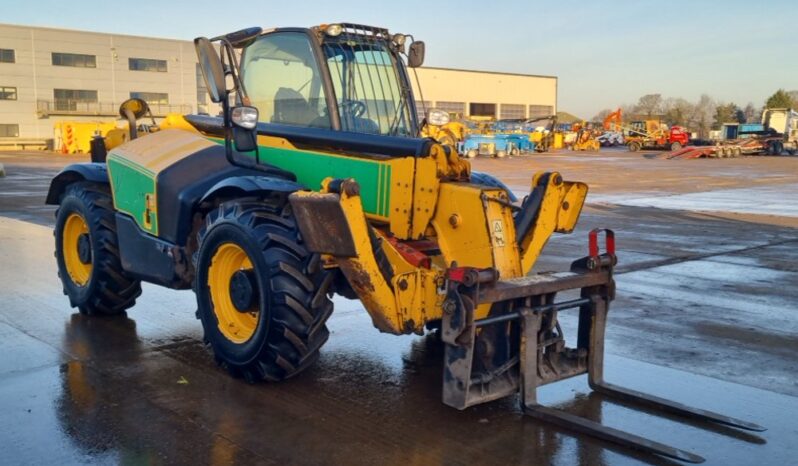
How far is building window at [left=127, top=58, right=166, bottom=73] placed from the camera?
6556 centimetres

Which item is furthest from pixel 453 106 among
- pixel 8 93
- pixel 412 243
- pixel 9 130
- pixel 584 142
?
pixel 412 243

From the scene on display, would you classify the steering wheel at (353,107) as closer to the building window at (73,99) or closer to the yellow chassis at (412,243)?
the yellow chassis at (412,243)

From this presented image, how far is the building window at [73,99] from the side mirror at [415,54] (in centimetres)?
6207

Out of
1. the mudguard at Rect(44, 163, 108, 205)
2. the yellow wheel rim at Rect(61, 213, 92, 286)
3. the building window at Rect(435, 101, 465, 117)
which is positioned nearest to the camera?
the mudguard at Rect(44, 163, 108, 205)

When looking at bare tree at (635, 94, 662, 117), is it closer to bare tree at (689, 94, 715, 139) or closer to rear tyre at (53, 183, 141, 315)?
bare tree at (689, 94, 715, 139)

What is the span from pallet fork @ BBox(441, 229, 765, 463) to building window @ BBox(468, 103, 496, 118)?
3140 inches

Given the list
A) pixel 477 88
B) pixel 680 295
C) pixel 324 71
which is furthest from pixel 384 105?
pixel 477 88

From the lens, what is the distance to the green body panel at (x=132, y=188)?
6453mm

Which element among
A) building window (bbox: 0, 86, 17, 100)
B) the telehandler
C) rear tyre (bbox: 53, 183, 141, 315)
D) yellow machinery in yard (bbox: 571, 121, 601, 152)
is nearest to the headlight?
the telehandler

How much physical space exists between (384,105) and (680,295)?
4.34 meters

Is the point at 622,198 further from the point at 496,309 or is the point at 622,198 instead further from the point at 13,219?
the point at 496,309

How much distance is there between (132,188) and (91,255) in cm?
105

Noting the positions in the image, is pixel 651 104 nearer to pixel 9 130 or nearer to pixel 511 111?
pixel 511 111

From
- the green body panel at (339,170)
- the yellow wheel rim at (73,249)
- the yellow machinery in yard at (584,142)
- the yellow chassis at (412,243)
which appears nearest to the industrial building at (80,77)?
the yellow machinery in yard at (584,142)
